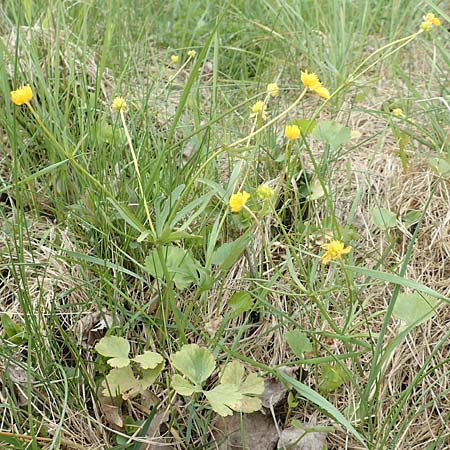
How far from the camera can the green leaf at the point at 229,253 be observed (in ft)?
3.90

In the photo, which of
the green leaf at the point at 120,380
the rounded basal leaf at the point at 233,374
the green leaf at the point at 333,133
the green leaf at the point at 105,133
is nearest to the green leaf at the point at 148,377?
the green leaf at the point at 120,380

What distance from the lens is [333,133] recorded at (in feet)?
5.24

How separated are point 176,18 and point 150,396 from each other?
1817 millimetres

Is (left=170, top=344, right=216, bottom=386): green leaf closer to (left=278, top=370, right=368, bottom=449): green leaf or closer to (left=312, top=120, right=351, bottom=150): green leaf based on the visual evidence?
(left=278, top=370, right=368, bottom=449): green leaf

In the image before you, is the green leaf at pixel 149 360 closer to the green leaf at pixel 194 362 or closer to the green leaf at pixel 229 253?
the green leaf at pixel 194 362

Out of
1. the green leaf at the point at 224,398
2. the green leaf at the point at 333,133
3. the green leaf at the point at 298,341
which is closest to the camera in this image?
the green leaf at the point at 224,398

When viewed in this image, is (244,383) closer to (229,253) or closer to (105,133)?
(229,253)

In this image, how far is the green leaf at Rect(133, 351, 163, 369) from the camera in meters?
1.13

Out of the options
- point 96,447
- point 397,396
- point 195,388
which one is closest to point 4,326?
point 96,447

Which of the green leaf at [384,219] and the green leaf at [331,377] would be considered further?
the green leaf at [384,219]

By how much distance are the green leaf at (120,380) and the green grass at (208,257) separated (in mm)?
24

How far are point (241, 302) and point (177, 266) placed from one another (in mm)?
141

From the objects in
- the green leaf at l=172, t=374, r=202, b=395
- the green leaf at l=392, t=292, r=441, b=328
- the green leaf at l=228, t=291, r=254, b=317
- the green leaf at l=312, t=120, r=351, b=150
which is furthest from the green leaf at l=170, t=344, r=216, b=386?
the green leaf at l=312, t=120, r=351, b=150

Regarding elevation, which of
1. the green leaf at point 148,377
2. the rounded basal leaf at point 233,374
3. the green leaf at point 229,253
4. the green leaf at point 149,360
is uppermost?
the green leaf at point 229,253
